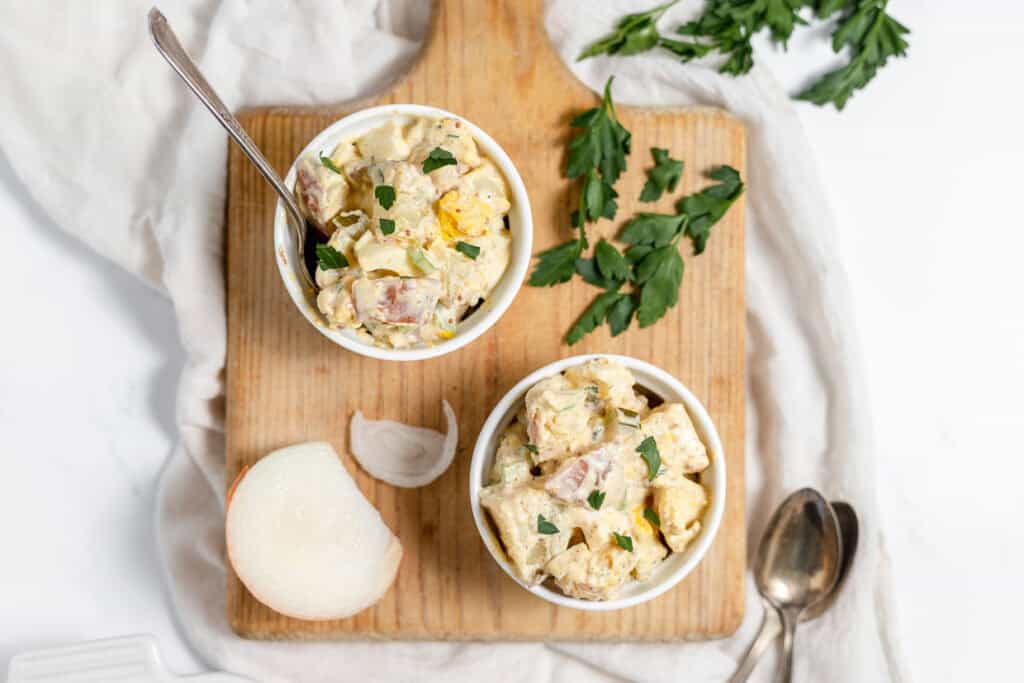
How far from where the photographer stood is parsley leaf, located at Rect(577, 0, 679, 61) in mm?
2465

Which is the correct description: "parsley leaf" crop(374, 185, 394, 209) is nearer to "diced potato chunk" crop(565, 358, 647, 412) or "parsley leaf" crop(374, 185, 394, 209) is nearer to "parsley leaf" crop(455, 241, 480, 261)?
"parsley leaf" crop(455, 241, 480, 261)

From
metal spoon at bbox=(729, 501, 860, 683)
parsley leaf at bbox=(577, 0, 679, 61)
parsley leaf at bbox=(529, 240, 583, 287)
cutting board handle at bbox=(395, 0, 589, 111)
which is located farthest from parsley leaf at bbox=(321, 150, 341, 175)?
metal spoon at bbox=(729, 501, 860, 683)

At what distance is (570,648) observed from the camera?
247 centimetres

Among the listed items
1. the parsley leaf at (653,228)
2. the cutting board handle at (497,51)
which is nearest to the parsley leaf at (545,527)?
the parsley leaf at (653,228)

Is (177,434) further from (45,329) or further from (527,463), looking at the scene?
(527,463)

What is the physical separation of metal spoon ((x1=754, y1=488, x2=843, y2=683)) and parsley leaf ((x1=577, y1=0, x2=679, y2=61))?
1.11 metres

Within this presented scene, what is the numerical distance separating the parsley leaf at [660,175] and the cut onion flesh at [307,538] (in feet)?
2.99

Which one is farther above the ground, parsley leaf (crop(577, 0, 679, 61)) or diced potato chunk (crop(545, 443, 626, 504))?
parsley leaf (crop(577, 0, 679, 61))

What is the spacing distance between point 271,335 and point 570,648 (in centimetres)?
99

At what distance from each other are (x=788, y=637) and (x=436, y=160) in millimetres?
1383

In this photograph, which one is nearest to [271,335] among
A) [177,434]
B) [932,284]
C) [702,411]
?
[177,434]

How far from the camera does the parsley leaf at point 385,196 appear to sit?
1979 mm

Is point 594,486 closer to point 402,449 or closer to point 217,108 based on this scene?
point 402,449

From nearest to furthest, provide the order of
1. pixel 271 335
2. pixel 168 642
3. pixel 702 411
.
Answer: pixel 702 411
pixel 271 335
pixel 168 642
